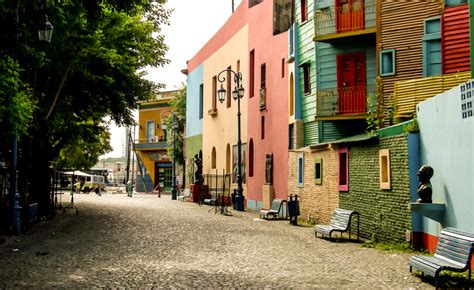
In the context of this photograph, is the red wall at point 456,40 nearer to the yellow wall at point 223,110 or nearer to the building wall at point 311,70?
the building wall at point 311,70

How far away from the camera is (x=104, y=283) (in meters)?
9.26

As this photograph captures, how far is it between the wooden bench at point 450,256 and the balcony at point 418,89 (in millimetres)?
8417

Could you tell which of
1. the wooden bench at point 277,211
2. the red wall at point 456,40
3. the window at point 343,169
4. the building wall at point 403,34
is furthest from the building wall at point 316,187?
the red wall at point 456,40

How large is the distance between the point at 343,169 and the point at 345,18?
20.7 ft

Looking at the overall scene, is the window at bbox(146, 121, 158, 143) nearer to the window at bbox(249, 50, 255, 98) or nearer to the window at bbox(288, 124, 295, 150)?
the window at bbox(249, 50, 255, 98)

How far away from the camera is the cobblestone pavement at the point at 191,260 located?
9.52 metres

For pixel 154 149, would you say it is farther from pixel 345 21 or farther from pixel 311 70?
pixel 345 21

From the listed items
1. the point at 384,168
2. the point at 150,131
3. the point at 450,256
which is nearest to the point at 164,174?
the point at 150,131

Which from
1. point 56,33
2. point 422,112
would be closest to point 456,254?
point 422,112

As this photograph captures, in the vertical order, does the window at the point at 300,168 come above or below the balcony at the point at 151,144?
below

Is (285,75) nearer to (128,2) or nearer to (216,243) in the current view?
(216,243)

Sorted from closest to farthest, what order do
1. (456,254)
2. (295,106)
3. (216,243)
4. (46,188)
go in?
(456,254) → (216,243) → (46,188) → (295,106)

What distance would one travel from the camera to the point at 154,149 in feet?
222

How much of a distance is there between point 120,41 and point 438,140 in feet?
52.8
